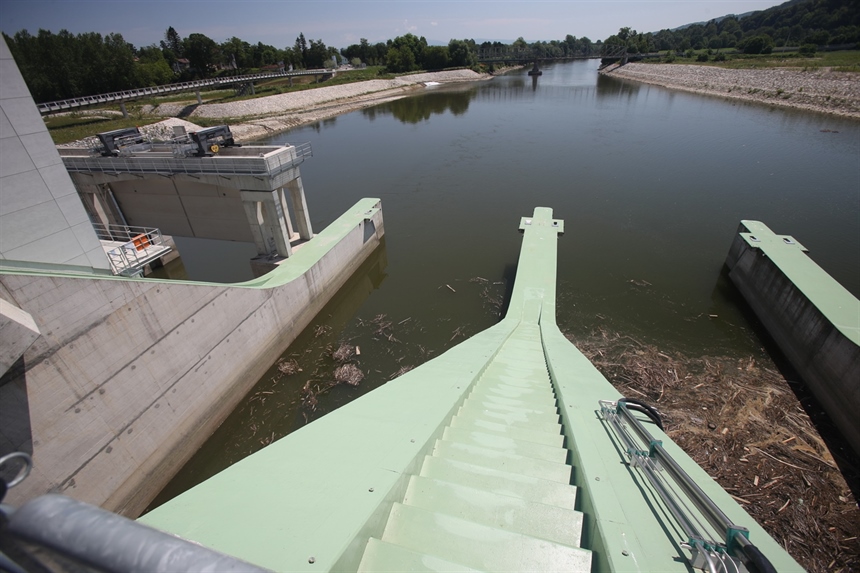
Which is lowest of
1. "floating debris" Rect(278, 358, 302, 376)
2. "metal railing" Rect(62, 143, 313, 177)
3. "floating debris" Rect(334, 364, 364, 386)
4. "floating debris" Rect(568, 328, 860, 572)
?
"floating debris" Rect(278, 358, 302, 376)

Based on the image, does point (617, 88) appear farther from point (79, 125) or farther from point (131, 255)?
point (131, 255)

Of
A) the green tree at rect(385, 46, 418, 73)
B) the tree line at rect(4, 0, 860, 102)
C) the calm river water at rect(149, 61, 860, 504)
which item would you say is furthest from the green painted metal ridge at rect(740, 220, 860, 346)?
the green tree at rect(385, 46, 418, 73)

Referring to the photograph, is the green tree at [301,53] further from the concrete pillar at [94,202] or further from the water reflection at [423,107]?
the concrete pillar at [94,202]

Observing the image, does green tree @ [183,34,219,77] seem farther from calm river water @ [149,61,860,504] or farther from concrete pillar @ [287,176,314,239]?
concrete pillar @ [287,176,314,239]

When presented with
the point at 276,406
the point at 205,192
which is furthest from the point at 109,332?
the point at 205,192

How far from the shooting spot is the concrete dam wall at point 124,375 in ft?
21.8

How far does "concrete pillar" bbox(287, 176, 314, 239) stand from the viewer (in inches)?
606

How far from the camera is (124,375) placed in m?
8.02

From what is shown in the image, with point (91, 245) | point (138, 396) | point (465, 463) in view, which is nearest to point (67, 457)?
point (138, 396)

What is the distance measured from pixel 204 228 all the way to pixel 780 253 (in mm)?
22342

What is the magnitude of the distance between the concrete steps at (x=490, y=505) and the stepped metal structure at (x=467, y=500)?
0.04 feet

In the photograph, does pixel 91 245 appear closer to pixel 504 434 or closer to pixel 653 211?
pixel 504 434

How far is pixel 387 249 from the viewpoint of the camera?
755 inches

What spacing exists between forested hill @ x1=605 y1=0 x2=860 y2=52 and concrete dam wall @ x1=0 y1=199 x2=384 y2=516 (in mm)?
112312
